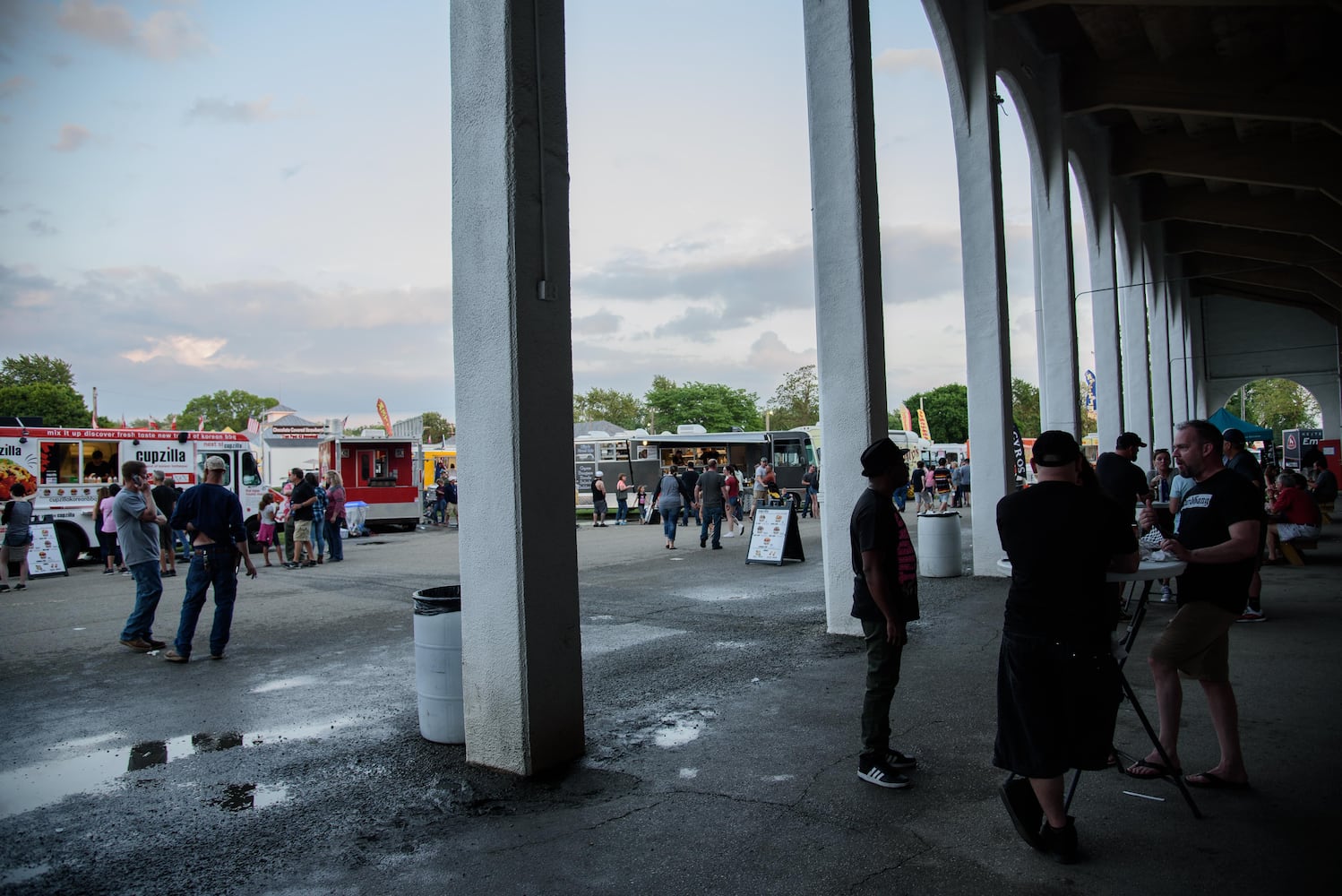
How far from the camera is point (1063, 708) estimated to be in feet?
11.3

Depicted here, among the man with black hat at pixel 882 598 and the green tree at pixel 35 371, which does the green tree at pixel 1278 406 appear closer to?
the man with black hat at pixel 882 598

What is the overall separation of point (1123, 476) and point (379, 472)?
24.3 meters

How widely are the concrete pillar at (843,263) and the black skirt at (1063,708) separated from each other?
181 inches

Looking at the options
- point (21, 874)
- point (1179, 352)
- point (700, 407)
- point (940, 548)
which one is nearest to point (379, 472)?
point (940, 548)

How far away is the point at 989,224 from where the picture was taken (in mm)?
11672

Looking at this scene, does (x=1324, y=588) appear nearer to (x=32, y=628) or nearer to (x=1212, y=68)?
(x=1212, y=68)

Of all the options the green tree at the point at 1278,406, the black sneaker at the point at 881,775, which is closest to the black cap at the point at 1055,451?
the black sneaker at the point at 881,775

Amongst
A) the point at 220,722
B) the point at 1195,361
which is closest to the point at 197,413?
the point at 1195,361

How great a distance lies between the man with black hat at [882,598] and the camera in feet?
14.2

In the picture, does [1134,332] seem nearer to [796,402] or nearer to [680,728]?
[680,728]

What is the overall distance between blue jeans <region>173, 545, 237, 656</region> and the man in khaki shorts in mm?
7876

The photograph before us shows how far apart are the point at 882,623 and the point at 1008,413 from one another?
26.8ft

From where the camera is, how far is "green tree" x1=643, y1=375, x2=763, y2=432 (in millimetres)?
86625

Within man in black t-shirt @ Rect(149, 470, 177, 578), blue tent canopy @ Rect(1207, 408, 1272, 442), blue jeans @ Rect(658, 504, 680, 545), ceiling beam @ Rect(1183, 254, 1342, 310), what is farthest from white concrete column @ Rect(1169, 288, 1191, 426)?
man in black t-shirt @ Rect(149, 470, 177, 578)
